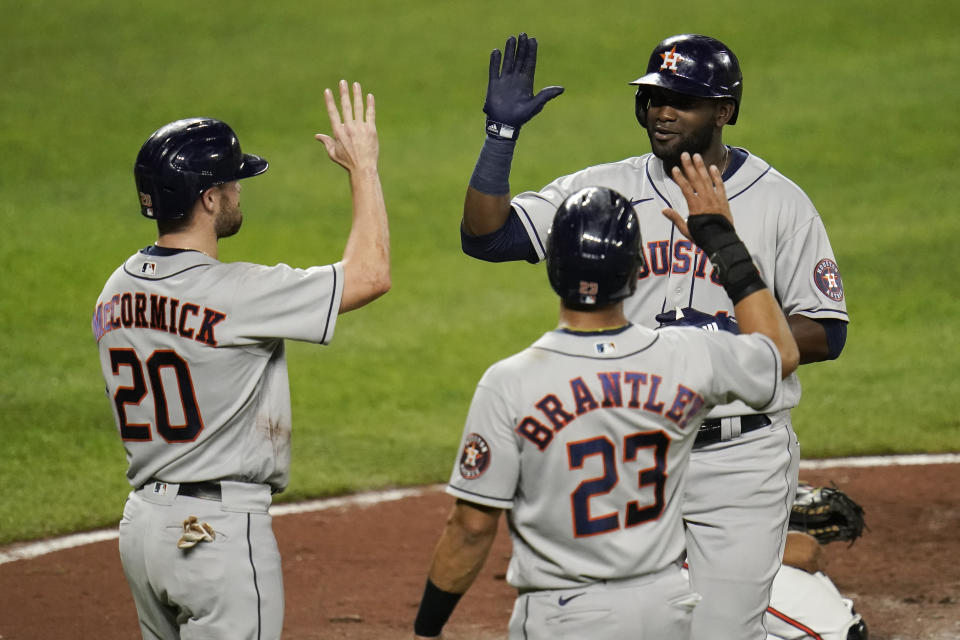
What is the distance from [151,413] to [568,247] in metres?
1.30

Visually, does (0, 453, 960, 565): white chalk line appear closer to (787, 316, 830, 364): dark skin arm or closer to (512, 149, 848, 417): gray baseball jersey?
(512, 149, 848, 417): gray baseball jersey

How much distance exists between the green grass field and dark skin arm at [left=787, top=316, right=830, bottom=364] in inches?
152

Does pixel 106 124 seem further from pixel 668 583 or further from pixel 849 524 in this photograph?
pixel 668 583

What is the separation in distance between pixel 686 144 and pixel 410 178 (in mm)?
10026

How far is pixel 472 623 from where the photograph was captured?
5715 millimetres

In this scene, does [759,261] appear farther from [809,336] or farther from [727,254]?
[727,254]

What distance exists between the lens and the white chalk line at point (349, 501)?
21.8ft

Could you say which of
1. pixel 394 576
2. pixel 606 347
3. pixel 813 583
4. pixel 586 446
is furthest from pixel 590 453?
pixel 394 576

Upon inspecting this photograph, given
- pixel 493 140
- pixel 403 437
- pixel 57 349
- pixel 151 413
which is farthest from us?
pixel 57 349

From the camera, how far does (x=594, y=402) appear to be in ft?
10.4

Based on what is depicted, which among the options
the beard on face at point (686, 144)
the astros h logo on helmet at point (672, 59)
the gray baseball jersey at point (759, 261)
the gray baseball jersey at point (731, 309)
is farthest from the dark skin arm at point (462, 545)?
the astros h logo on helmet at point (672, 59)

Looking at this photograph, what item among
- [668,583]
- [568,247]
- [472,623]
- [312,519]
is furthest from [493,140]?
[312,519]

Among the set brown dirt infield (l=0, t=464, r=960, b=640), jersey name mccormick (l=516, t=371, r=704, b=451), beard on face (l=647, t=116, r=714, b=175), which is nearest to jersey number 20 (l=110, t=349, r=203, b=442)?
jersey name mccormick (l=516, t=371, r=704, b=451)

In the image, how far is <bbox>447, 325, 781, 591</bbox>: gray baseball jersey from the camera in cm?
318
